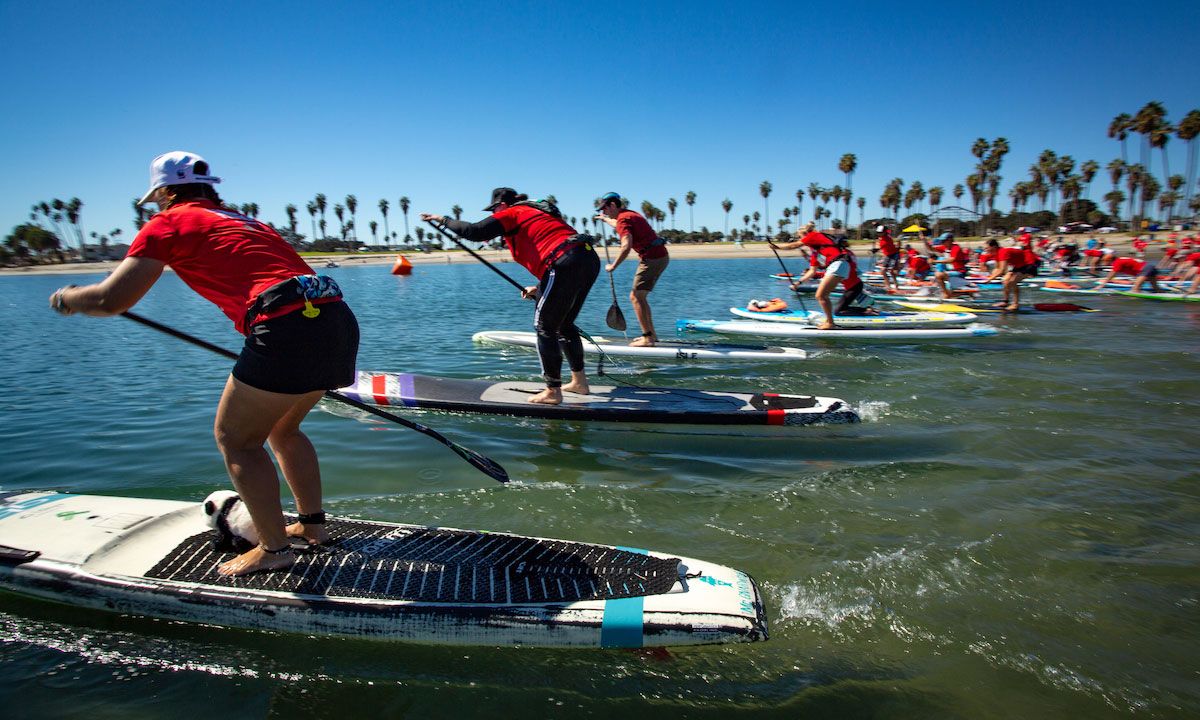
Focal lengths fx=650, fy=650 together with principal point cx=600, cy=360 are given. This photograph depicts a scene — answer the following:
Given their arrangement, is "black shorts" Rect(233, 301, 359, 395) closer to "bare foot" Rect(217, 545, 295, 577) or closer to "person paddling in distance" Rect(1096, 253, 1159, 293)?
"bare foot" Rect(217, 545, 295, 577)

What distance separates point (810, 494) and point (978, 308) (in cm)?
1433

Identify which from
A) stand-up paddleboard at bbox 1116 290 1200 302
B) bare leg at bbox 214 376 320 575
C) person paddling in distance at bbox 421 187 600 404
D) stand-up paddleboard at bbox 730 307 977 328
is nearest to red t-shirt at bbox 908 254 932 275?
stand-up paddleboard at bbox 1116 290 1200 302

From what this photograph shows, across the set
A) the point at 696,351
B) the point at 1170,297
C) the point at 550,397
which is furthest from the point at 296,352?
the point at 1170,297

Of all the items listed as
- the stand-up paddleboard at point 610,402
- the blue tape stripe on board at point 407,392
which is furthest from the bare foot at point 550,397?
the blue tape stripe on board at point 407,392

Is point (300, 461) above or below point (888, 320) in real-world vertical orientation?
above

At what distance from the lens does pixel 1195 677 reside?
2.74 meters

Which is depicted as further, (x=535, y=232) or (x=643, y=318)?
(x=643, y=318)

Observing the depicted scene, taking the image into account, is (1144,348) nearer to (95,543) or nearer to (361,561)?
(361,561)

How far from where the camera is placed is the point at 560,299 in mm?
6180

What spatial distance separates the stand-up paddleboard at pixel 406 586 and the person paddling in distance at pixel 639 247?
5.97m

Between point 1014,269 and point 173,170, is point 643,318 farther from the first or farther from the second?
point 1014,269

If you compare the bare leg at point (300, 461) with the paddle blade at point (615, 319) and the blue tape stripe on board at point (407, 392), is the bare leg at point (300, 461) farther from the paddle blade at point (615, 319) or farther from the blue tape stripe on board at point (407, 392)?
the paddle blade at point (615, 319)

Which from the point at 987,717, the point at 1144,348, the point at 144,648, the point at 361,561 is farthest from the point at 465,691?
the point at 1144,348

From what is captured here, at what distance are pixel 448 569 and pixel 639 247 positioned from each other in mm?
7059
